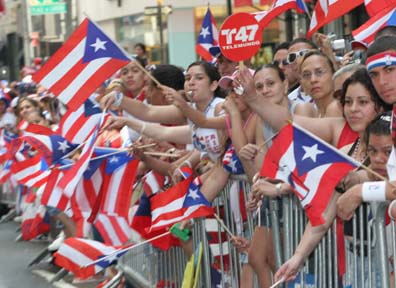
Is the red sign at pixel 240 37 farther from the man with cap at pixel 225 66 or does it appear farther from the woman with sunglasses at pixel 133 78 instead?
the woman with sunglasses at pixel 133 78

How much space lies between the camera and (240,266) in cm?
751

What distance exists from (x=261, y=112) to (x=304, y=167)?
1.24 m

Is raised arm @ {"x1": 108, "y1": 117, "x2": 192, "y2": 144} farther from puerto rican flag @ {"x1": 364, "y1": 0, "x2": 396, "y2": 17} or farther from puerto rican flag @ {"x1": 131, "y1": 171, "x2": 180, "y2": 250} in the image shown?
puerto rican flag @ {"x1": 364, "y1": 0, "x2": 396, "y2": 17}

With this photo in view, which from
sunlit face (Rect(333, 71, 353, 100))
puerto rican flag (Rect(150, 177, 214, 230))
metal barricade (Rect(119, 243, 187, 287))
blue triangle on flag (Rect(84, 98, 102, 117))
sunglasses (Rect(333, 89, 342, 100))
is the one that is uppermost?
sunlit face (Rect(333, 71, 353, 100))

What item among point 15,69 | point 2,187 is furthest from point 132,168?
point 15,69

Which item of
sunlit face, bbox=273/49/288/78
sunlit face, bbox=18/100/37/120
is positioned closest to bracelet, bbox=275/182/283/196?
sunlit face, bbox=273/49/288/78

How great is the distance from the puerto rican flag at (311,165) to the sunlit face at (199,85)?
2.67 m

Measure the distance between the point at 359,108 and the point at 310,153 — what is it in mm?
613

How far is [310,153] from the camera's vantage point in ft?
17.9

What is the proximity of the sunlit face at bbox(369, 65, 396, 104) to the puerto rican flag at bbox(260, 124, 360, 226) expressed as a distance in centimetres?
46

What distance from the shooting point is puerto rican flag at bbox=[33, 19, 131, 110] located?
849cm

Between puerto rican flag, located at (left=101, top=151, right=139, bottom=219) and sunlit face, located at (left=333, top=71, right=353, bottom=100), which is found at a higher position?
sunlit face, located at (left=333, top=71, right=353, bottom=100)

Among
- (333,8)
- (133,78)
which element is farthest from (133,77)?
(333,8)

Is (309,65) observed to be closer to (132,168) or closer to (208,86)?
(208,86)
